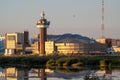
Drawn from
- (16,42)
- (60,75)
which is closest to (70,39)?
(16,42)

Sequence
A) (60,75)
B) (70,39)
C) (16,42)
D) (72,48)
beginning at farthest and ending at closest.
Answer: (16,42)
(70,39)
(72,48)
(60,75)

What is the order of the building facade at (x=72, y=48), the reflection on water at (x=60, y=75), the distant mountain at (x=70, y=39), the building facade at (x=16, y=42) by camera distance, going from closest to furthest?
the reflection on water at (x=60, y=75), the building facade at (x=72, y=48), the distant mountain at (x=70, y=39), the building facade at (x=16, y=42)

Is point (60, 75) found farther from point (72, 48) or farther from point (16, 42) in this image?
point (16, 42)

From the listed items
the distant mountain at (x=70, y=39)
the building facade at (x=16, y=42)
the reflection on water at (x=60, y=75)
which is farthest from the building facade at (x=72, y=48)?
the reflection on water at (x=60, y=75)

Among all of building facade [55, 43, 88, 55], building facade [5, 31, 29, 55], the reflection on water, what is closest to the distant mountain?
building facade [55, 43, 88, 55]

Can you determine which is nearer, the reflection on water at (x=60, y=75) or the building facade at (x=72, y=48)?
the reflection on water at (x=60, y=75)

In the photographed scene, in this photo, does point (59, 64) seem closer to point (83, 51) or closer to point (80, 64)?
point (80, 64)

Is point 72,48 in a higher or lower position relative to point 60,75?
higher

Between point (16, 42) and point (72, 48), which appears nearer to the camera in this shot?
point (72, 48)

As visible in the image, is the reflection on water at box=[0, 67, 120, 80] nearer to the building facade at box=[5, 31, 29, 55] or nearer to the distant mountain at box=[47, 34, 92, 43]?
the distant mountain at box=[47, 34, 92, 43]

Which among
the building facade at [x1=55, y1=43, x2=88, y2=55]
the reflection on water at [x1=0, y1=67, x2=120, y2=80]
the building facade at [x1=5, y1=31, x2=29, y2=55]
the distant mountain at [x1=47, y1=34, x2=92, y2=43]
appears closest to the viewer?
the reflection on water at [x1=0, y1=67, x2=120, y2=80]

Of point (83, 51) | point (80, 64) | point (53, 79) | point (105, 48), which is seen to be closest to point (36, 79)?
point (53, 79)

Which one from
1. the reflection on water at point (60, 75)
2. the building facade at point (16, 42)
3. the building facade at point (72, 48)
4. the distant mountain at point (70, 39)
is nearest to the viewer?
the reflection on water at point (60, 75)

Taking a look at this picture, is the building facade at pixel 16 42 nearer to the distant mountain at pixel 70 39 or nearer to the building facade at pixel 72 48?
the distant mountain at pixel 70 39
